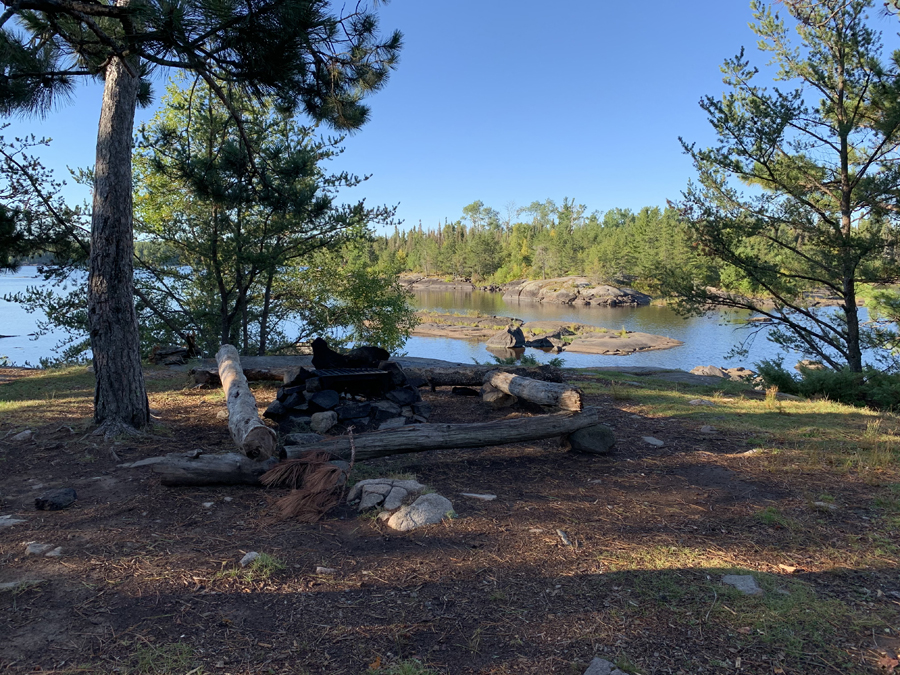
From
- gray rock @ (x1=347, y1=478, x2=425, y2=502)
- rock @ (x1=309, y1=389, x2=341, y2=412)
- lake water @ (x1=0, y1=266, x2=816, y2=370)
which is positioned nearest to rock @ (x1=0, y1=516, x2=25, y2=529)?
gray rock @ (x1=347, y1=478, x2=425, y2=502)

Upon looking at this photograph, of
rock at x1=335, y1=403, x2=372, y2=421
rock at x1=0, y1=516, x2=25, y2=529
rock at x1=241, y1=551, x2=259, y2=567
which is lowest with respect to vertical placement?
rock at x1=241, y1=551, x2=259, y2=567

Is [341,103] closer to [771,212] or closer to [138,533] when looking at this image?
[138,533]

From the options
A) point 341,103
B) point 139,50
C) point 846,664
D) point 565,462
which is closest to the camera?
point 846,664

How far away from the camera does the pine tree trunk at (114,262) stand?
587cm

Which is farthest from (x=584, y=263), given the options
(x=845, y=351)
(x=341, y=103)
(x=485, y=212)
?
(x=341, y=103)

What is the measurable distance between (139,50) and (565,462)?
598cm

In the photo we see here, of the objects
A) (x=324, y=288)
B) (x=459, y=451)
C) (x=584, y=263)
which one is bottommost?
(x=459, y=451)

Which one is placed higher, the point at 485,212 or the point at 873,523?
the point at 485,212

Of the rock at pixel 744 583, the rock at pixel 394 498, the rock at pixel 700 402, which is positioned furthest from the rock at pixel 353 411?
the rock at pixel 700 402

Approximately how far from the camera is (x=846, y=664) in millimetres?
2514

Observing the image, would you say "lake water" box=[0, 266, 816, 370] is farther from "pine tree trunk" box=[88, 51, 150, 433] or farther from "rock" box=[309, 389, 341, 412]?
"rock" box=[309, 389, 341, 412]

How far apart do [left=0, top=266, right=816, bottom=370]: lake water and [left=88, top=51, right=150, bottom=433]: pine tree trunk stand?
23.1ft

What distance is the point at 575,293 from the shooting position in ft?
227

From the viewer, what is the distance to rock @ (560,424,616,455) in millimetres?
5961
